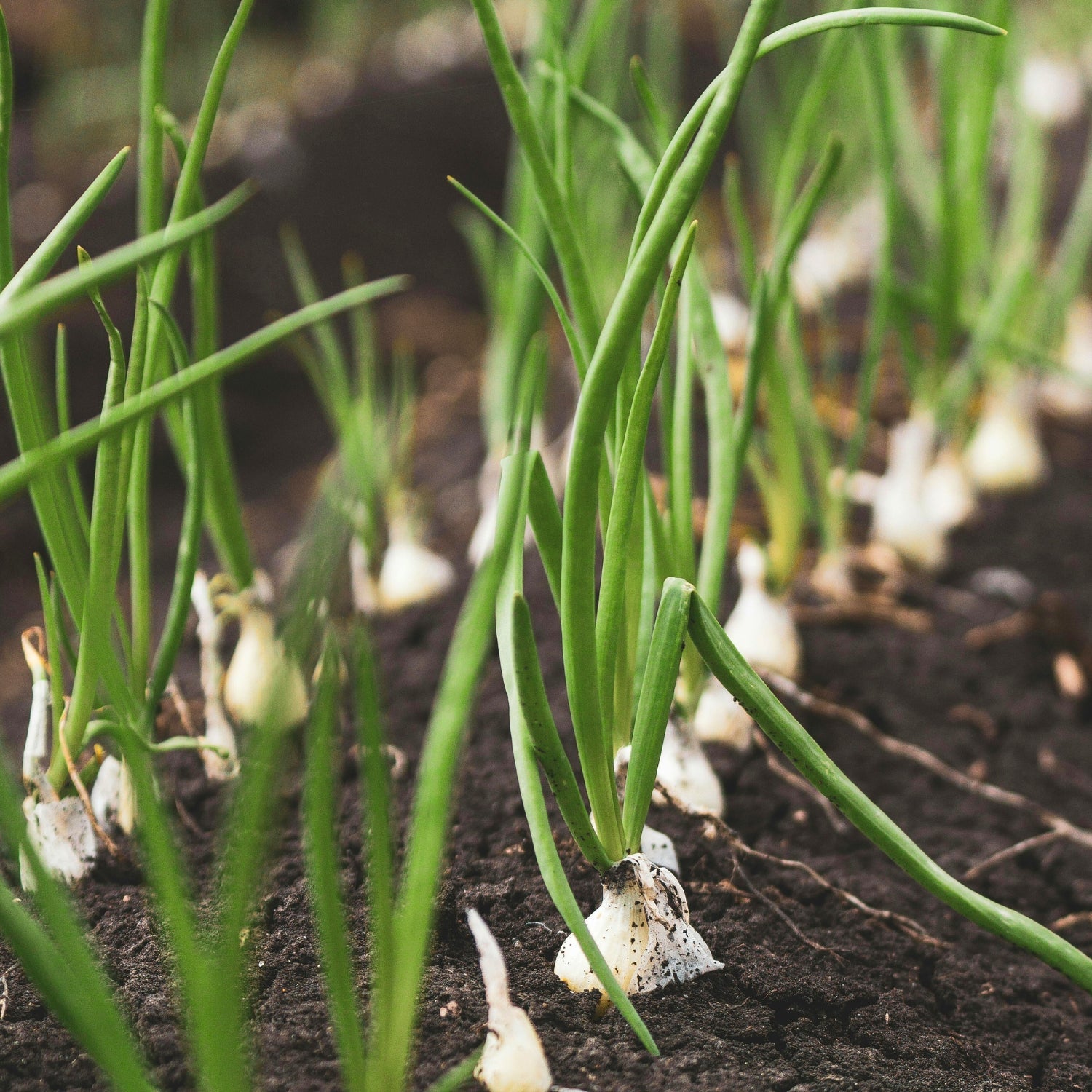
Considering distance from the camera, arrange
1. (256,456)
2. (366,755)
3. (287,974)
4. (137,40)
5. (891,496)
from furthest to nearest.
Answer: (137,40) < (256,456) < (891,496) < (287,974) < (366,755)

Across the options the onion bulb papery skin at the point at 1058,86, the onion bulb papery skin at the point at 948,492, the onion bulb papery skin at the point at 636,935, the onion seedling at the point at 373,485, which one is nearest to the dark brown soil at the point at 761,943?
the onion bulb papery skin at the point at 636,935

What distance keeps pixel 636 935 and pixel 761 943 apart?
0.10 metres

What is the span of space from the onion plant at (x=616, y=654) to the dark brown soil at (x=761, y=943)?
4cm

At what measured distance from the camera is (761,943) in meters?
0.57

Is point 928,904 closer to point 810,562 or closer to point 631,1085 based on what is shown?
point 631,1085

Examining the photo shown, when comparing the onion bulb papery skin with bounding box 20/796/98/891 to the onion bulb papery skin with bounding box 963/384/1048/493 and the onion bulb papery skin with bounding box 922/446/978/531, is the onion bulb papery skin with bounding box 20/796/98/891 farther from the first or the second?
the onion bulb papery skin with bounding box 963/384/1048/493

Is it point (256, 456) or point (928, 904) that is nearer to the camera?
point (928, 904)

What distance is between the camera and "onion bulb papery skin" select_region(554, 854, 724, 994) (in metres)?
0.51

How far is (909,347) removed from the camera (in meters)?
1.05

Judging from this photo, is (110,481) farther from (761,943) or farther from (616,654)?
(761,943)

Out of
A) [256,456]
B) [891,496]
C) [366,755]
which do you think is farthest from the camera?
[256,456]

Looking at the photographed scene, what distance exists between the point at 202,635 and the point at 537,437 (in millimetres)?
515

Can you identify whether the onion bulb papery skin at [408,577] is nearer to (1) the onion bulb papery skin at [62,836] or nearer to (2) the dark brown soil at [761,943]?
(2) the dark brown soil at [761,943]

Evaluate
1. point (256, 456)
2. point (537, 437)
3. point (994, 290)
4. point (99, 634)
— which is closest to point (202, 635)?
point (99, 634)
